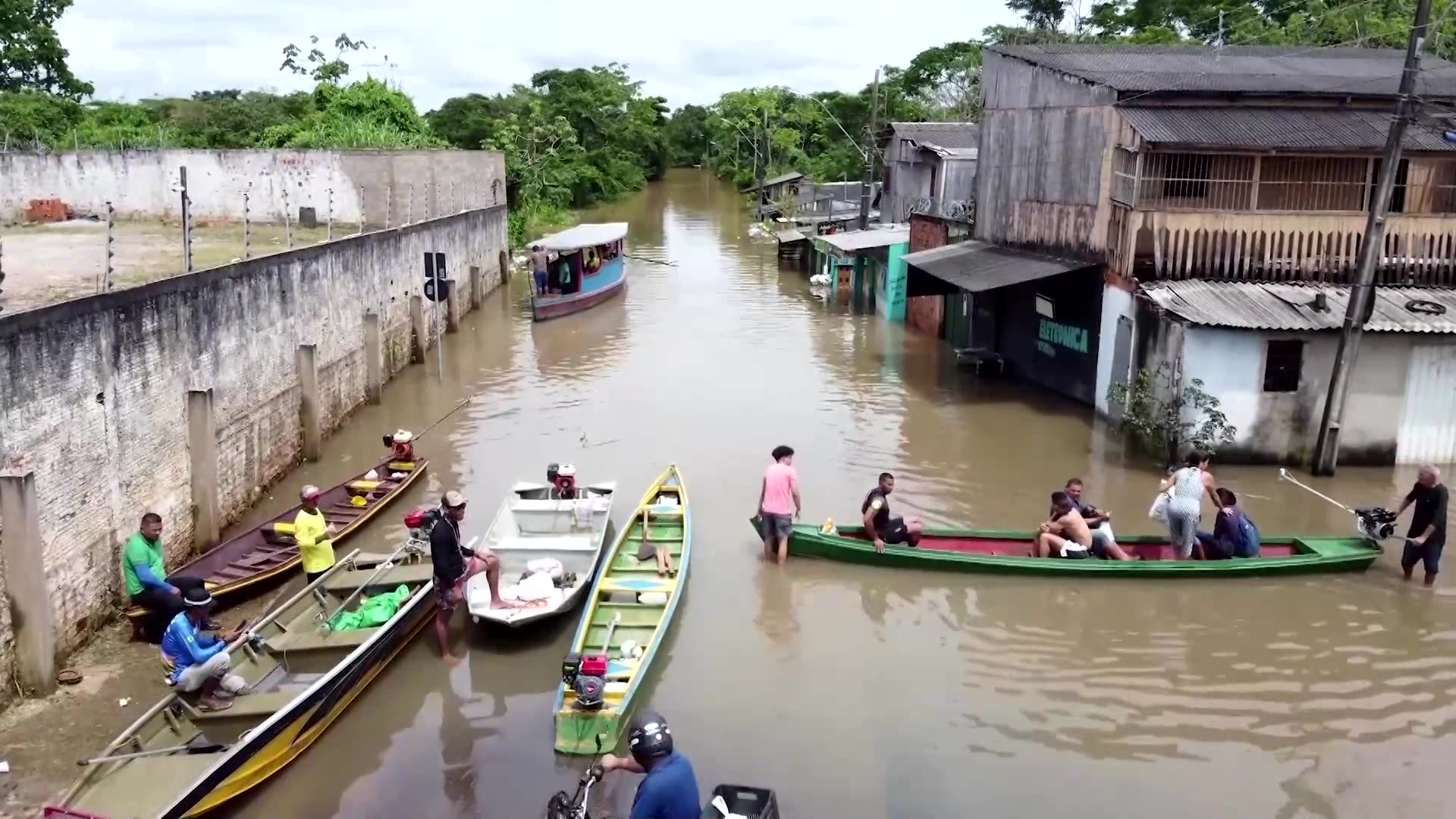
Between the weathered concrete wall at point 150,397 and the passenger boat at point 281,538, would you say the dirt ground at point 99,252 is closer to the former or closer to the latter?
the weathered concrete wall at point 150,397

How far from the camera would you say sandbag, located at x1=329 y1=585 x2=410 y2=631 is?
10.4 metres

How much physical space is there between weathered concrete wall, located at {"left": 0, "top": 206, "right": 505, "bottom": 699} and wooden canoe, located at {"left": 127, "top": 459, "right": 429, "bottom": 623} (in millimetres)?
564

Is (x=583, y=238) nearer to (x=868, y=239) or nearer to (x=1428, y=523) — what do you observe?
(x=868, y=239)

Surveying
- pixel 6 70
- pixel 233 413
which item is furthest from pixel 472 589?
pixel 6 70

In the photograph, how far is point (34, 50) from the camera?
1682 inches

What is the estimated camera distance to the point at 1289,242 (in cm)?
1708

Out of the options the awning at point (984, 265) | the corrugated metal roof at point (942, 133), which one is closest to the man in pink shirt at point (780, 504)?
the awning at point (984, 265)

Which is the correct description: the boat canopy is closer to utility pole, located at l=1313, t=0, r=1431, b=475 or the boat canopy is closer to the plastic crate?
utility pole, located at l=1313, t=0, r=1431, b=475

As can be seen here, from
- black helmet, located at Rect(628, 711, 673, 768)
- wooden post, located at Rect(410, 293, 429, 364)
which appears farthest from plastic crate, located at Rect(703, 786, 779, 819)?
wooden post, located at Rect(410, 293, 429, 364)

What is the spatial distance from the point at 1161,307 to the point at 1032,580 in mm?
5718

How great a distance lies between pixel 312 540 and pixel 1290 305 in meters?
13.8

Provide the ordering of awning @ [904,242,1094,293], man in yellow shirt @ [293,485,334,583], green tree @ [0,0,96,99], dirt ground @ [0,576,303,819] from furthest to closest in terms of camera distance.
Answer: green tree @ [0,0,96,99], awning @ [904,242,1094,293], man in yellow shirt @ [293,485,334,583], dirt ground @ [0,576,303,819]

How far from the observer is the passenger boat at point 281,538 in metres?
11.5

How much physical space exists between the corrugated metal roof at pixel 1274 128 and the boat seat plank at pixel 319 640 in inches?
524
